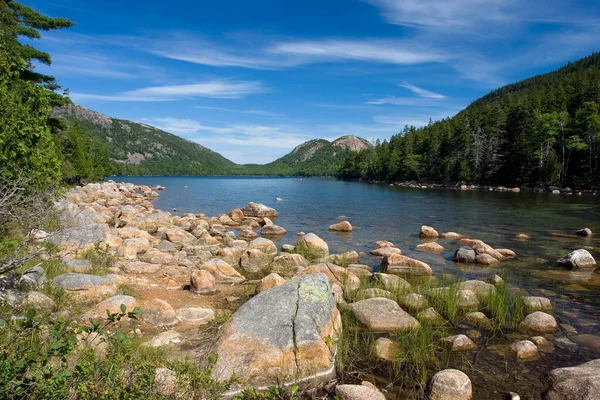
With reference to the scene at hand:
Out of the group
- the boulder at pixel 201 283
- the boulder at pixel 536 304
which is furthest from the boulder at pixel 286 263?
the boulder at pixel 536 304

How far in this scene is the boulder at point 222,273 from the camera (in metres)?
12.0

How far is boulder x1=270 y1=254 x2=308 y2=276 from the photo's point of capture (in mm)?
13617

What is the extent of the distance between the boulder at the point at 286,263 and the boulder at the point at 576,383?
8777 millimetres

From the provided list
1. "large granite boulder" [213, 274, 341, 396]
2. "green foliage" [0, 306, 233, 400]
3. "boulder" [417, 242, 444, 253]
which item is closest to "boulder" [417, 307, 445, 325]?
"large granite boulder" [213, 274, 341, 396]

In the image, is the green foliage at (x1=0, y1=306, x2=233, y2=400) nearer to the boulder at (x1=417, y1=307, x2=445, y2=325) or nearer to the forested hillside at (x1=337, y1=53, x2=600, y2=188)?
the boulder at (x1=417, y1=307, x2=445, y2=325)

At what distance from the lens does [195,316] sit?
326 inches

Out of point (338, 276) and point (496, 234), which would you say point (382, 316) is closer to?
point (338, 276)

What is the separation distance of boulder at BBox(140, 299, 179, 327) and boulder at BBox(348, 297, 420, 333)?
429cm

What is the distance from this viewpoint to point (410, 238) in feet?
71.2

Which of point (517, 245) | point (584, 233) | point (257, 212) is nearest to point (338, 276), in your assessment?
point (517, 245)

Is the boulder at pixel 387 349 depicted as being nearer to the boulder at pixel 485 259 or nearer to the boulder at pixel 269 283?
the boulder at pixel 269 283

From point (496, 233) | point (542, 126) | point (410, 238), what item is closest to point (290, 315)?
point (410, 238)

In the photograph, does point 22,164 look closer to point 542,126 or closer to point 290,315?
point 290,315

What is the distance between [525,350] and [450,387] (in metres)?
2.69
